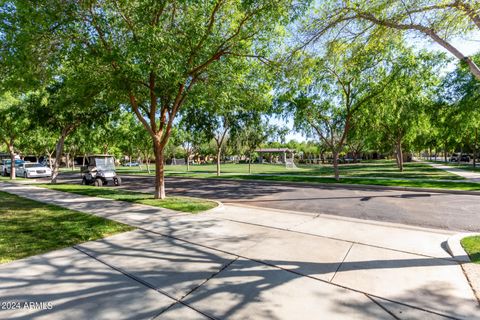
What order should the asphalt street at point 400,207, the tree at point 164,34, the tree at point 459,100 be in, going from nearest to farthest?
the asphalt street at point 400,207 < the tree at point 164,34 < the tree at point 459,100

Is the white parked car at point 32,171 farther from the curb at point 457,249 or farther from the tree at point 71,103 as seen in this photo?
the curb at point 457,249

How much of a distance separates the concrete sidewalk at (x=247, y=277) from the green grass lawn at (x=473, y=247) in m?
0.39

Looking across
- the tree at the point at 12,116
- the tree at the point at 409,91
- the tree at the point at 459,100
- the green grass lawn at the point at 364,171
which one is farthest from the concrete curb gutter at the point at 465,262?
the tree at the point at 12,116

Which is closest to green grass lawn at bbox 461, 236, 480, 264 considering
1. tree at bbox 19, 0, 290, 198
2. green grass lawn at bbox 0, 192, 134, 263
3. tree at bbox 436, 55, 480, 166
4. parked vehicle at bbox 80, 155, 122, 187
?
green grass lawn at bbox 0, 192, 134, 263

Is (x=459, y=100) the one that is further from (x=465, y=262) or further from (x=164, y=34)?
(x=164, y=34)

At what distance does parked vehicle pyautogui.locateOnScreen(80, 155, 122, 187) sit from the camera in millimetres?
16516

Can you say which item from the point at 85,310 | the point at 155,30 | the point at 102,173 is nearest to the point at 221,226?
the point at 85,310

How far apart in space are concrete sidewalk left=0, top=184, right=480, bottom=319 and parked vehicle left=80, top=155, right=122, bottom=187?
40.5ft

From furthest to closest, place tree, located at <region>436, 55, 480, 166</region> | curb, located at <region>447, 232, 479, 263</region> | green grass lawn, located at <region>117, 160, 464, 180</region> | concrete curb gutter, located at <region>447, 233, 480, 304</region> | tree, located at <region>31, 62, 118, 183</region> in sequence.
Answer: green grass lawn, located at <region>117, 160, 464, 180</region> → tree, located at <region>436, 55, 480, 166</region> → tree, located at <region>31, 62, 118, 183</region> → curb, located at <region>447, 232, 479, 263</region> → concrete curb gutter, located at <region>447, 233, 480, 304</region>

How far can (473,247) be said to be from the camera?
476cm

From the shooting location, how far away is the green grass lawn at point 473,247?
14.2ft

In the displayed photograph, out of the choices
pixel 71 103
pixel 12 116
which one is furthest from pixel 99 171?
pixel 12 116

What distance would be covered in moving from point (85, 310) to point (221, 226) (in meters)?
3.81

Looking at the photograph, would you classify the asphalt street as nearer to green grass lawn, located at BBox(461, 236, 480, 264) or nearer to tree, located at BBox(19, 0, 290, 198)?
green grass lawn, located at BBox(461, 236, 480, 264)
